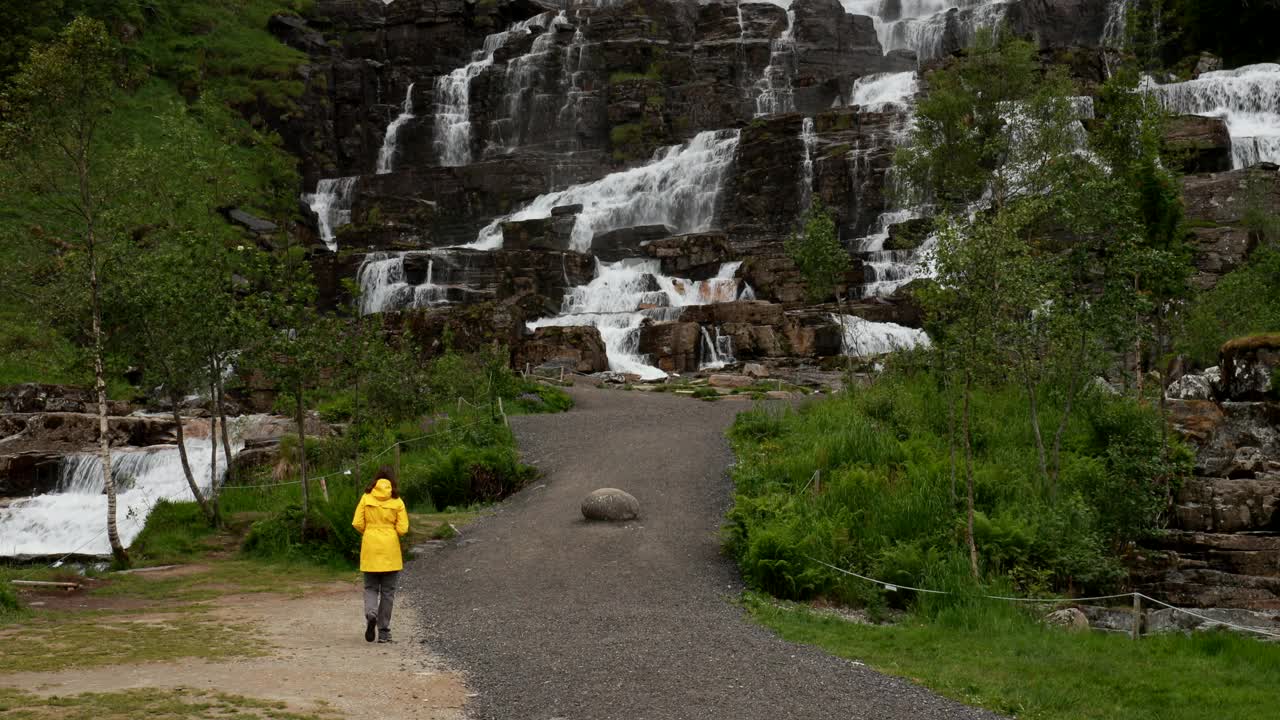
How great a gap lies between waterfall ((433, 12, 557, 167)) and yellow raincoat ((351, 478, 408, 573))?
189 feet

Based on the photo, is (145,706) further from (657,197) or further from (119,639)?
(657,197)

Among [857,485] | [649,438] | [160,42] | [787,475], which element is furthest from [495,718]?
[160,42]

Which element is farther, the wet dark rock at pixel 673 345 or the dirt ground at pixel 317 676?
the wet dark rock at pixel 673 345

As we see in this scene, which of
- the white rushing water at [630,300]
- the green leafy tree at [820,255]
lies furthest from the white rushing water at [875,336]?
the green leafy tree at [820,255]

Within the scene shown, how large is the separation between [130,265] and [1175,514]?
1820 centimetres

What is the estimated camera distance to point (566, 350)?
123 ft

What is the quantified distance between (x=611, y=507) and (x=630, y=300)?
27930mm

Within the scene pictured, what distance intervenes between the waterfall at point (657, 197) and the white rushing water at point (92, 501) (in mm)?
31312

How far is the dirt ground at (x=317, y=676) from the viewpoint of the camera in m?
7.62

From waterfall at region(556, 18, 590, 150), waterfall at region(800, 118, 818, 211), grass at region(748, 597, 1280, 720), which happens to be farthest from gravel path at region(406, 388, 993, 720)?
waterfall at region(556, 18, 590, 150)

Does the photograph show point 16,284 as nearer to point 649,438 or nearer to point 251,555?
point 251,555

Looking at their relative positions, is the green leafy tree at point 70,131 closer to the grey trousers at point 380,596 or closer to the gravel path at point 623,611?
the gravel path at point 623,611

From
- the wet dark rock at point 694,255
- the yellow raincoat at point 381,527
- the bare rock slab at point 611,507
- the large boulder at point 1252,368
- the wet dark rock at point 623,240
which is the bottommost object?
the bare rock slab at point 611,507

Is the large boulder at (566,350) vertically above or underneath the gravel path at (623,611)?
above
